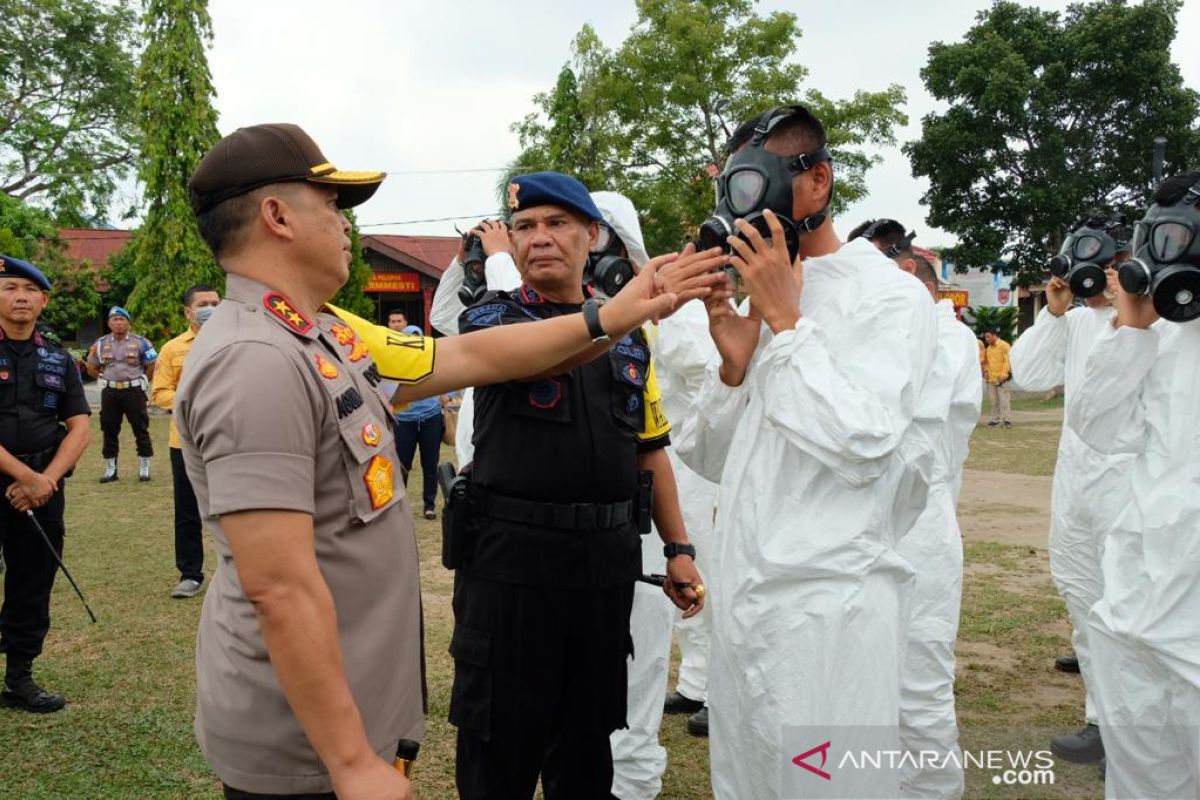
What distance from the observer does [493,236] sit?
420 cm

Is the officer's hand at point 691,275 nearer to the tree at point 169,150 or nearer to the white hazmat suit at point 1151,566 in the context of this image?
the white hazmat suit at point 1151,566

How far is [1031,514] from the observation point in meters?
10.2

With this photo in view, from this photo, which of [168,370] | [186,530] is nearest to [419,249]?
[168,370]

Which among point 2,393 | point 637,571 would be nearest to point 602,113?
point 2,393

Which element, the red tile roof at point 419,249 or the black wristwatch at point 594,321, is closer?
the black wristwatch at point 594,321

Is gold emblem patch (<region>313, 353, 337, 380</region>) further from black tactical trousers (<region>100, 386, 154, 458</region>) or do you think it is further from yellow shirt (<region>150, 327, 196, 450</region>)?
black tactical trousers (<region>100, 386, 154, 458</region>)

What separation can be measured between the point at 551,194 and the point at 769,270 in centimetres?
97

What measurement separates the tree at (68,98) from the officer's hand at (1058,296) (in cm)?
3412

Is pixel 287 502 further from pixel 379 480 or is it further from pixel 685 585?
pixel 685 585

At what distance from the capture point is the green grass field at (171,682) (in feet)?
13.6

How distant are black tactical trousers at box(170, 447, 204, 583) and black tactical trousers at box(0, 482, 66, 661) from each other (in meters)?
1.90

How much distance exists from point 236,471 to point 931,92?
93.8 ft

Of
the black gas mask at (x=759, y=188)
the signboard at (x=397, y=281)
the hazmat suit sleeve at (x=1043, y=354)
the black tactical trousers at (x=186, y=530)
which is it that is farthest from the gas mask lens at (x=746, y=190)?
the signboard at (x=397, y=281)

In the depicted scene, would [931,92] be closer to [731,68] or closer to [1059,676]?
[731,68]
